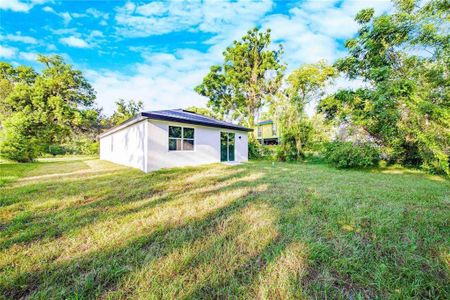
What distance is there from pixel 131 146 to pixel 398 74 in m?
14.0

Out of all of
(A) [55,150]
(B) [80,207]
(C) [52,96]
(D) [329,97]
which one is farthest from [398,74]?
(A) [55,150]

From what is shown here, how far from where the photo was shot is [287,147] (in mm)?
12289

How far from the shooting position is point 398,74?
827 centimetres

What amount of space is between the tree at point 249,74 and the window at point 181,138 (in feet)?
35.6

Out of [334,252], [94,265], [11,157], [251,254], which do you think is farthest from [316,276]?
[11,157]

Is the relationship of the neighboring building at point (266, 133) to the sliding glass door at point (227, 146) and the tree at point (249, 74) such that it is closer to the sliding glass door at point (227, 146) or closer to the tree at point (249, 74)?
the tree at point (249, 74)

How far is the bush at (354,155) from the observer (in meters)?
8.39

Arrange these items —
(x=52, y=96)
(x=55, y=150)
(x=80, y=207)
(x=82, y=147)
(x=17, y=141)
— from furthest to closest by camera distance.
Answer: (x=82, y=147) < (x=55, y=150) < (x=52, y=96) < (x=17, y=141) < (x=80, y=207)

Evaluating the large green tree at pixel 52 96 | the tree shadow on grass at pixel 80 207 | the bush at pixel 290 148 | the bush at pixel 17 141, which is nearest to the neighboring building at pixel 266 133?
the bush at pixel 290 148

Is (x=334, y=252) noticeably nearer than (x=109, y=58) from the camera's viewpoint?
Yes

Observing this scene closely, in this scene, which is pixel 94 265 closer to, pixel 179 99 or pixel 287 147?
pixel 287 147

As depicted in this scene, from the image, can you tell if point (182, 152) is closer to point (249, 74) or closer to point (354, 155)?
point (354, 155)

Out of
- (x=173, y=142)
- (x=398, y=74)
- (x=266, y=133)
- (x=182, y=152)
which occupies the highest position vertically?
(x=398, y=74)

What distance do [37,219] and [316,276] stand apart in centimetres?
403
